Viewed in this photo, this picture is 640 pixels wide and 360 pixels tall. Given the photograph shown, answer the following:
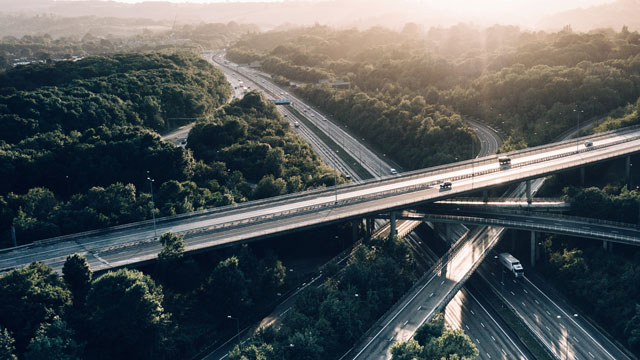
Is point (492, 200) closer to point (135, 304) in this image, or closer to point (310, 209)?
point (310, 209)

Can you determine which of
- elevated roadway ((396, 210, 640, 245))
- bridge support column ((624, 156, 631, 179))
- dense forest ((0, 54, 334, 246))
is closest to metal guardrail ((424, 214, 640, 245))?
elevated roadway ((396, 210, 640, 245))

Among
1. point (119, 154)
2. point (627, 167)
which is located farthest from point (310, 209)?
point (627, 167)

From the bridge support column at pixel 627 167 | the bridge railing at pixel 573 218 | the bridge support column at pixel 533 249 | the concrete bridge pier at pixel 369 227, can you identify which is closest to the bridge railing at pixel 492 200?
the bridge railing at pixel 573 218

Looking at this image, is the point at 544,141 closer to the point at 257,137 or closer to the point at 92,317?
the point at 257,137

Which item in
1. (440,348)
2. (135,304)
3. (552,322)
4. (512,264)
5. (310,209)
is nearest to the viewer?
(440,348)

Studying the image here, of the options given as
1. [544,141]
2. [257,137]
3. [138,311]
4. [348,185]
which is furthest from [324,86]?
[138,311]

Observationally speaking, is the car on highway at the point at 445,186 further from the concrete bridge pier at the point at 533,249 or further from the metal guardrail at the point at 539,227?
the concrete bridge pier at the point at 533,249

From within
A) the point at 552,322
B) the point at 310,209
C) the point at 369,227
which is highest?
the point at 310,209

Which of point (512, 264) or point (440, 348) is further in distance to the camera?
point (512, 264)
